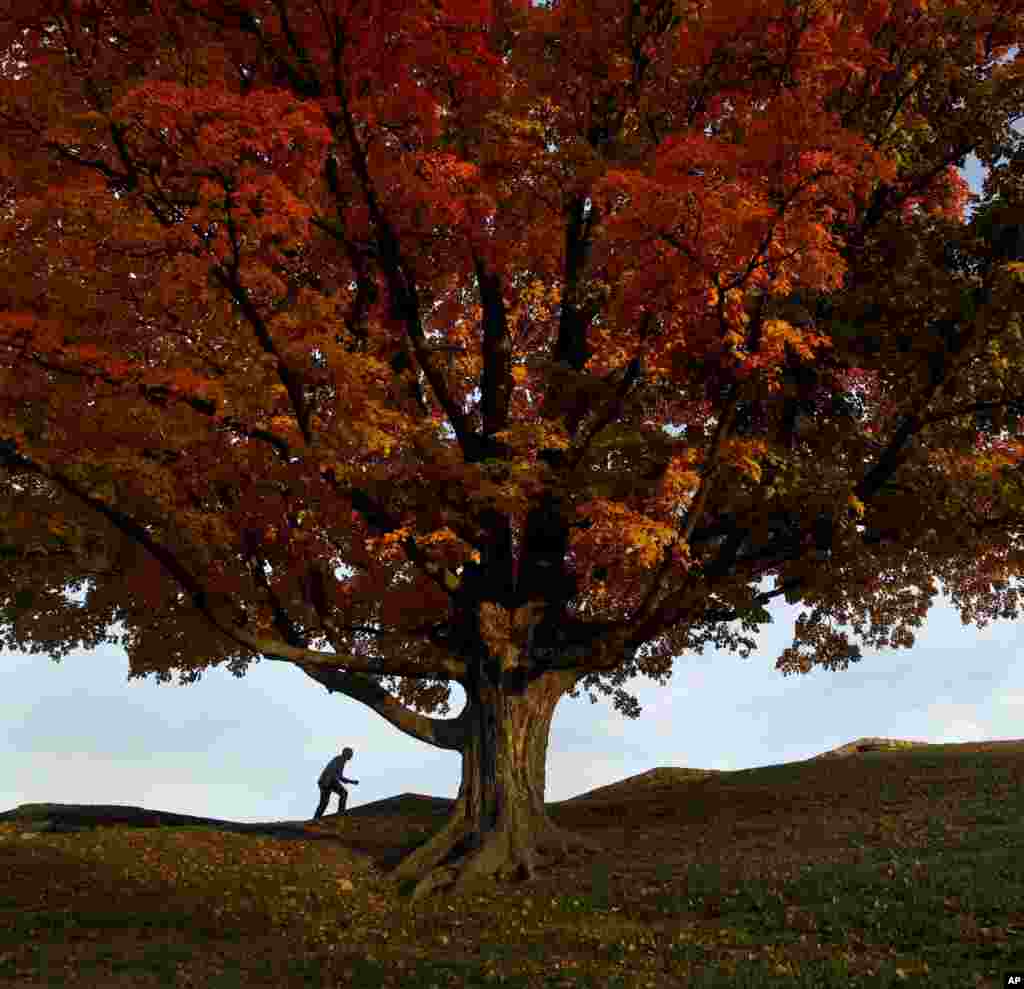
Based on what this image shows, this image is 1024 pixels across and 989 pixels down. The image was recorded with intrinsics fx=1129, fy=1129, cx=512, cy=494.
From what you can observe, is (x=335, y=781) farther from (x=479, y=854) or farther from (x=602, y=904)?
(x=602, y=904)

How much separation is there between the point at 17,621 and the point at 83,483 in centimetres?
1079

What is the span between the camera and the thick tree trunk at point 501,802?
19.6 m

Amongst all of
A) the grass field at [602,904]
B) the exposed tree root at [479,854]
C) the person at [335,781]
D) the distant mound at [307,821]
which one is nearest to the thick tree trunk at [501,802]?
the exposed tree root at [479,854]

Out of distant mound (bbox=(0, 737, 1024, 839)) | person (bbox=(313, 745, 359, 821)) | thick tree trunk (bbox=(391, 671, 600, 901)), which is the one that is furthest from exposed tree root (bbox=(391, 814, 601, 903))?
person (bbox=(313, 745, 359, 821))

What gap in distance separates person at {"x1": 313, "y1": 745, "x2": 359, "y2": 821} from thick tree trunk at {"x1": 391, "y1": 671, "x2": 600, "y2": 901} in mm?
8879

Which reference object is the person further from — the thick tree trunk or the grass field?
the thick tree trunk

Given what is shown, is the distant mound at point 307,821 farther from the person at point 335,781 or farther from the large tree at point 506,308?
the large tree at point 506,308

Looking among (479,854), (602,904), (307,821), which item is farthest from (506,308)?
(307,821)

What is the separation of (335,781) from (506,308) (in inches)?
536

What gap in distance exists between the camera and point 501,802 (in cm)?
2053

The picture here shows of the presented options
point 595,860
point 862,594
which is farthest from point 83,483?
point 862,594

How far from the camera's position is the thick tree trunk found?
64.2 feet

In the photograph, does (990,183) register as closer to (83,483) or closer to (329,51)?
(329,51)

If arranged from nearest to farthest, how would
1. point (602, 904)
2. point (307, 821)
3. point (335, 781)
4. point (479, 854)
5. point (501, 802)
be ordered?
point (602, 904), point (479, 854), point (501, 802), point (307, 821), point (335, 781)
